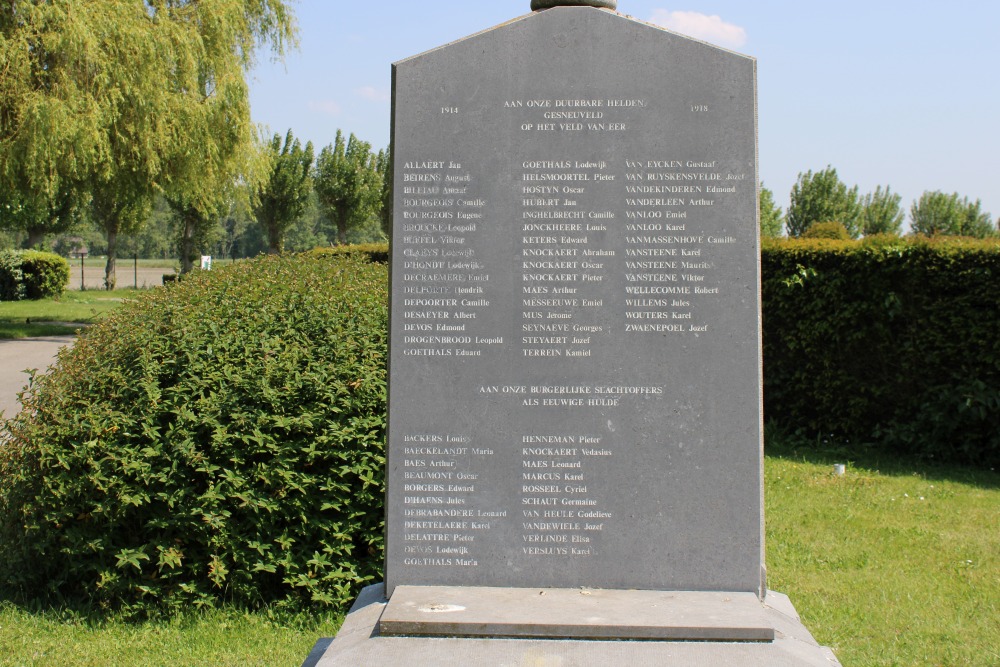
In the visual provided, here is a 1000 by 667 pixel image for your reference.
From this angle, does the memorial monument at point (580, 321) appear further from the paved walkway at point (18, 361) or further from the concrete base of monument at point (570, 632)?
the paved walkway at point (18, 361)

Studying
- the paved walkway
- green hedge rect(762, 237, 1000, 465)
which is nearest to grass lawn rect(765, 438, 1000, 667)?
green hedge rect(762, 237, 1000, 465)

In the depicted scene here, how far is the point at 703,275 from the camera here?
11.4 ft

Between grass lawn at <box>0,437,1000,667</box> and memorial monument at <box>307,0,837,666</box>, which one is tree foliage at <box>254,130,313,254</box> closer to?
grass lawn at <box>0,437,1000,667</box>

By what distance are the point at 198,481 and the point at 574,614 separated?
2.59 m

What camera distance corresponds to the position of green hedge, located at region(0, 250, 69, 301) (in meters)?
31.8

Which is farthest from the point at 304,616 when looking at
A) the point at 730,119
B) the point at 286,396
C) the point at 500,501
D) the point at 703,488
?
the point at 730,119

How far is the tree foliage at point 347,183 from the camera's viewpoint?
39500mm

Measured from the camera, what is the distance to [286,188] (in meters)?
36.7

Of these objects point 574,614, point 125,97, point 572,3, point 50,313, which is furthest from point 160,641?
point 50,313

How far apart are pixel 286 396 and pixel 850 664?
10.7 feet

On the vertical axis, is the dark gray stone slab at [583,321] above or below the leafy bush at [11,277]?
below

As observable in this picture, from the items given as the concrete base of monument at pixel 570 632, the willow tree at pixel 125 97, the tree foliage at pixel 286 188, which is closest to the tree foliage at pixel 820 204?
the tree foliage at pixel 286 188

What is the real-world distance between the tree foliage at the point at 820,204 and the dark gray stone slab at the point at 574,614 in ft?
135

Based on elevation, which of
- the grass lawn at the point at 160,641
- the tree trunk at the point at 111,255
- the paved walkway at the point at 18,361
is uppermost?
the tree trunk at the point at 111,255
